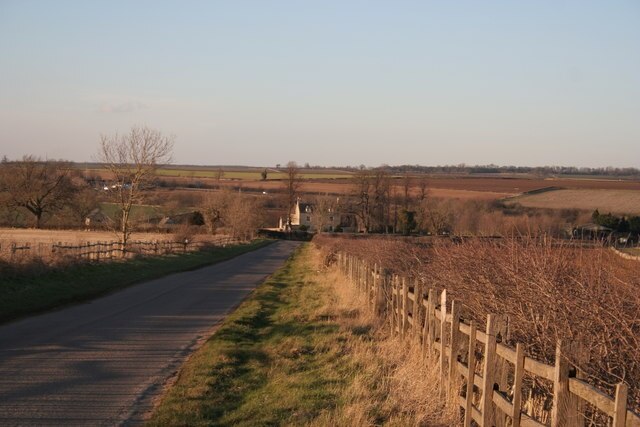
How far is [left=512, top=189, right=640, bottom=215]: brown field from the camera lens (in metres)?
30.5

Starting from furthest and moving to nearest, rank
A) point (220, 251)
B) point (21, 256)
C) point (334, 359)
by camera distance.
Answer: point (220, 251) → point (21, 256) → point (334, 359)

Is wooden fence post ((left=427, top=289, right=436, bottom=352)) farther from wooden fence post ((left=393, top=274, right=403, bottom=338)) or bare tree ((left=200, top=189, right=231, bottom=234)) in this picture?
bare tree ((left=200, top=189, right=231, bottom=234))

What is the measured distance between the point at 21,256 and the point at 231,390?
14755mm

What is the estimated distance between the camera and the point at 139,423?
7867 millimetres

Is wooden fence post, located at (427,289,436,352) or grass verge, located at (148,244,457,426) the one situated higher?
→ wooden fence post, located at (427,289,436,352)

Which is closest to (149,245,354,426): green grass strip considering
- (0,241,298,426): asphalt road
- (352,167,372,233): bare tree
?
(0,241,298,426): asphalt road

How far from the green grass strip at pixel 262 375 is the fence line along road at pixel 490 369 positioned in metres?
1.33

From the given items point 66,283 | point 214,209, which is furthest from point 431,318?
point 214,209

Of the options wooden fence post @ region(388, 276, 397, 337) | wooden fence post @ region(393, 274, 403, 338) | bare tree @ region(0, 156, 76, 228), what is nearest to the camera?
wooden fence post @ region(393, 274, 403, 338)

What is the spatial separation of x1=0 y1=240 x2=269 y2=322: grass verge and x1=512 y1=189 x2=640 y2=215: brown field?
1804cm

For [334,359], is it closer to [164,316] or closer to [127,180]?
[164,316]

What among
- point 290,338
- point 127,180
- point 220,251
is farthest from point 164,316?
point 220,251

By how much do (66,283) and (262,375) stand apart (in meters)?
13.5

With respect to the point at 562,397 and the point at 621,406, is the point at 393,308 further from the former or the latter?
the point at 621,406
